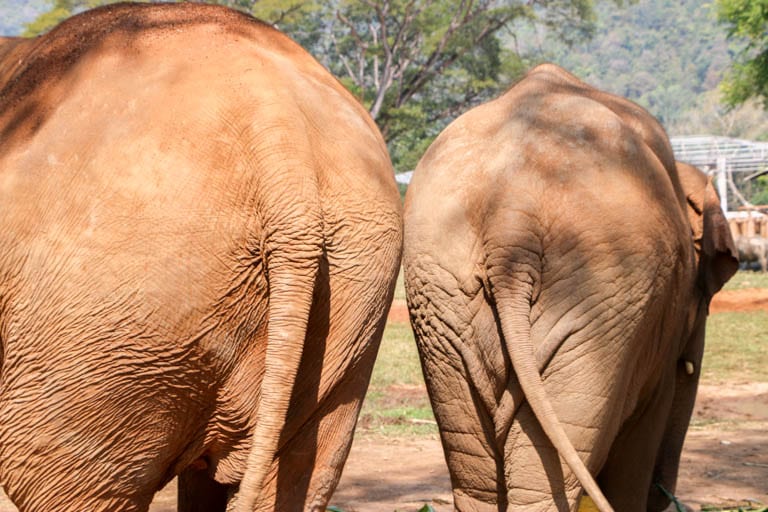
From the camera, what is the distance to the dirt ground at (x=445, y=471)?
256 inches

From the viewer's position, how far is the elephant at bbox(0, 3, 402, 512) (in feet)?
7.10

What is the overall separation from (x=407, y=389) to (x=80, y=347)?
8.95 meters

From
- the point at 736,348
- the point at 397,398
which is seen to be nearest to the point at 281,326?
the point at 397,398

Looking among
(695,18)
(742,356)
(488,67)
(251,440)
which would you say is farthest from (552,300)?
(695,18)

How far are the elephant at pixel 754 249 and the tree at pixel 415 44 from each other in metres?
7.94

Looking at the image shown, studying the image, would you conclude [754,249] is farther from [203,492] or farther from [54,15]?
[203,492]

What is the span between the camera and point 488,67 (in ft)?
109

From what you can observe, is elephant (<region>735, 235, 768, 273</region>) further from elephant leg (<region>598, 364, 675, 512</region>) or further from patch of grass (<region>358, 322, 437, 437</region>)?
elephant leg (<region>598, 364, 675, 512</region>)

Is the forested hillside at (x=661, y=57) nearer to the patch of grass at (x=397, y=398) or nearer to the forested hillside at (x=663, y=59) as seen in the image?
the forested hillside at (x=663, y=59)

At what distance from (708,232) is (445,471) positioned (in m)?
2.78

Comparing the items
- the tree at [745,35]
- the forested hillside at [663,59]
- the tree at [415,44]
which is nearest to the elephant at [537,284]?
the tree at [745,35]

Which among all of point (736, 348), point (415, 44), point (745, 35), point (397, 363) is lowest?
point (736, 348)

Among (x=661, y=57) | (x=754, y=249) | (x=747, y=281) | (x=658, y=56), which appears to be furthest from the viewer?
(x=658, y=56)

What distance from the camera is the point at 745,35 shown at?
24172 mm
